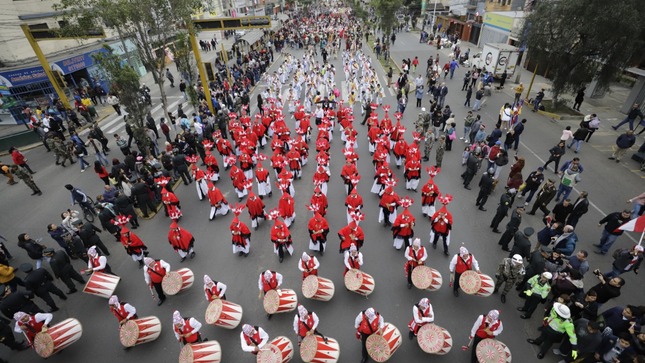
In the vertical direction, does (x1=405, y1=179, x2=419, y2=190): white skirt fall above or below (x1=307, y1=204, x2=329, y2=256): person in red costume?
below

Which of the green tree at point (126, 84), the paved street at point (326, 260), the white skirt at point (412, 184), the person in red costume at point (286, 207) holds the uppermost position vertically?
the green tree at point (126, 84)

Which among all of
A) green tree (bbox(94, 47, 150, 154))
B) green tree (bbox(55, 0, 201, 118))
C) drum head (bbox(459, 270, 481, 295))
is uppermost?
green tree (bbox(55, 0, 201, 118))

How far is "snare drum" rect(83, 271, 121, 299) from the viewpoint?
8188 mm

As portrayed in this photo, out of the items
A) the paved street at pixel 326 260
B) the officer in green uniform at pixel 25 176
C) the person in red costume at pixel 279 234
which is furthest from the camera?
the officer in green uniform at pixel 25 176

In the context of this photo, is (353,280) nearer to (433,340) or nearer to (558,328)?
(433,340)

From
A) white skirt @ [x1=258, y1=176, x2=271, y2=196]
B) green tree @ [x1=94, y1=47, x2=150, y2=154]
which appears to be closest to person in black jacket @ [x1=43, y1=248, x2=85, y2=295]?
white skirt @ [x1=258, y1=176, x2=271, y2=196]

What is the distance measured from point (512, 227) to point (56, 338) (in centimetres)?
1197

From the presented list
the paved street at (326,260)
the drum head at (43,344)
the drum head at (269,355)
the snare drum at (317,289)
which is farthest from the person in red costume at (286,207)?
the drum head at (43,344)

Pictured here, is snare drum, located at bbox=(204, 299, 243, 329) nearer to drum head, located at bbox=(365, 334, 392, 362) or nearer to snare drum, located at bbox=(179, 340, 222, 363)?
snare drum, located at bbox=(179, 340, 222, 363)

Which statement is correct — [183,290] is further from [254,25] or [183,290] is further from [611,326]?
[254,25]

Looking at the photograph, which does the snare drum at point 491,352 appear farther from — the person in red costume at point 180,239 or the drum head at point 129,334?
the person in red costume at point 180,239

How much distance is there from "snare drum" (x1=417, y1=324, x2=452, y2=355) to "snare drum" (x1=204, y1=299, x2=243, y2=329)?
13.9 feet

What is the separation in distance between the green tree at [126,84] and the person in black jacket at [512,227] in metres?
15.5

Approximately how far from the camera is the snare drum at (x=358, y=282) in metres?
7.77
